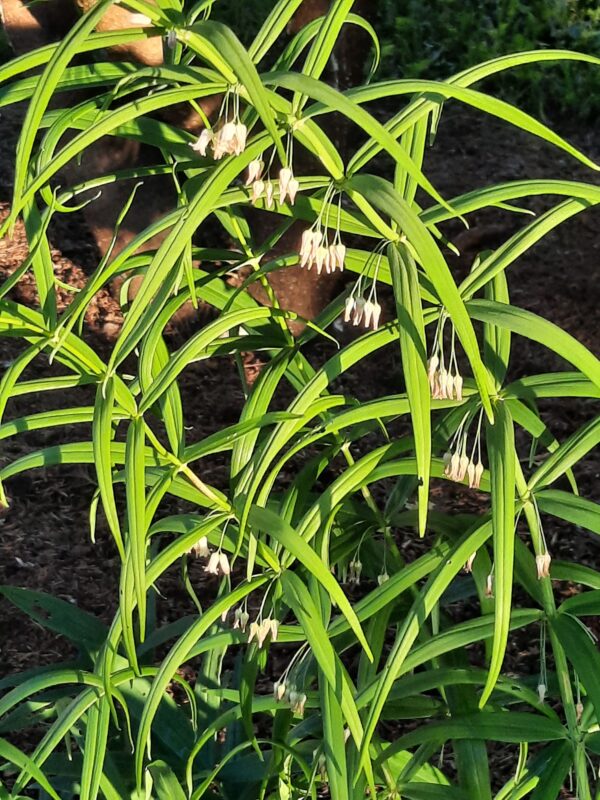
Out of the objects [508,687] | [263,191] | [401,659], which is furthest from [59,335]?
[508,687]

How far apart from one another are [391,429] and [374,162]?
60.3 inches

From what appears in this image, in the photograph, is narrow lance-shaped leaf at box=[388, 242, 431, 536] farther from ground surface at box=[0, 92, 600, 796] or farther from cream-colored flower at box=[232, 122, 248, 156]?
ground surface at box=[0, 92, 600, 796]

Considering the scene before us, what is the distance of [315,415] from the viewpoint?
4.38 feet

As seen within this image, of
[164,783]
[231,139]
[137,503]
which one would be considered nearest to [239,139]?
[231,139]

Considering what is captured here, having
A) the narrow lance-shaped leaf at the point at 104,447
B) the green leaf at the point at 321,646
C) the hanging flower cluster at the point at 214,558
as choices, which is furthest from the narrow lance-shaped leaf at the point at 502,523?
the narrow lance-shaped leaf at the point at 104,447

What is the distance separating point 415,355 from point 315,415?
12.6 inches

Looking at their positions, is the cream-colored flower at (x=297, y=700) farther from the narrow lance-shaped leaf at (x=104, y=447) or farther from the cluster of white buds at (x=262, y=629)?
the narrow lance-shaped leaf at (x=104, y=447)

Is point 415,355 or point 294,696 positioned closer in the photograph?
point 415,355

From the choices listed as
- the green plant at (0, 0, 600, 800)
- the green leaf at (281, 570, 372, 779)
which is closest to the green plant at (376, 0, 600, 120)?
the green plant at (0, 0, 600, 800)

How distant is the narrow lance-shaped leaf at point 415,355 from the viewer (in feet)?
3.35

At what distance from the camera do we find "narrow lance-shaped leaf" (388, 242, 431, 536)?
3.35ft

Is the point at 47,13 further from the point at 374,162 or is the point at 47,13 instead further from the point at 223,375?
the point at 374,162

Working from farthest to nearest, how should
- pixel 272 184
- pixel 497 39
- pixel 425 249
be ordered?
pixel 497 39 → pixel 272 184 → pixel 425 249

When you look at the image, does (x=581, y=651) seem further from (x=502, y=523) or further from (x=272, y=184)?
(x=272, y=184)
